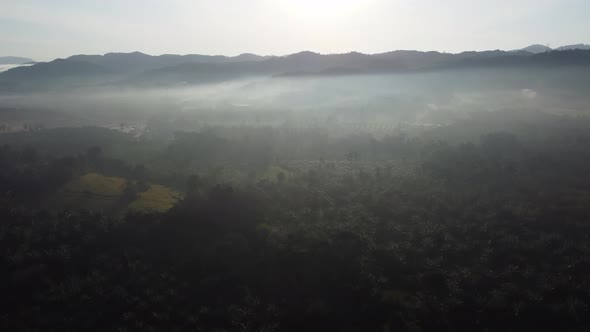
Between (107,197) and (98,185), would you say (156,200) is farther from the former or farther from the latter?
(98,185)

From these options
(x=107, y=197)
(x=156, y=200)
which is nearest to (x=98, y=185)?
(x=107, y=197)

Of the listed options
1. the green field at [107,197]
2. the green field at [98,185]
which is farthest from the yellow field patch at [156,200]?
the green field at [98,185]

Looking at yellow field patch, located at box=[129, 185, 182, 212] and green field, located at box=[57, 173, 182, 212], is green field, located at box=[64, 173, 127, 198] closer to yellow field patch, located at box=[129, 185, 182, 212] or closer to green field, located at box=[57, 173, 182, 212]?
green field, located at box=[57, 173, 182, 212]

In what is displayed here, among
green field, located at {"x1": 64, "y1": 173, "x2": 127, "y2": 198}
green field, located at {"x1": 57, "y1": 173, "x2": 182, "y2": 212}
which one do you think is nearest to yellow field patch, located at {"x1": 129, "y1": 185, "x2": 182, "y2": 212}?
green field, located at {"x1": 57, "y1": 173, "x2": 182, "y2": 212}

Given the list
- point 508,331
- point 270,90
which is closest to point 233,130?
point 508,331

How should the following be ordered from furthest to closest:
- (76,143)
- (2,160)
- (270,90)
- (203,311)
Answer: (270,90) < (76,143) < (2,160) < (203,311)

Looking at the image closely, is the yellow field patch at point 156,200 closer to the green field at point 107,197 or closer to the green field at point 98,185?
the green field at point 107,197

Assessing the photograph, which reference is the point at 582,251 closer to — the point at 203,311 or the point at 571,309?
the point at 571,309

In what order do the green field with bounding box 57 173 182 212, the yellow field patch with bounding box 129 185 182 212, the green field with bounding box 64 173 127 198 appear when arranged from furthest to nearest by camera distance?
the green field with bounding box 64 173 127 198 → the green field with bounding box 57 173 182 212 → the yellow field patch with bounding box 129 185 182 212
